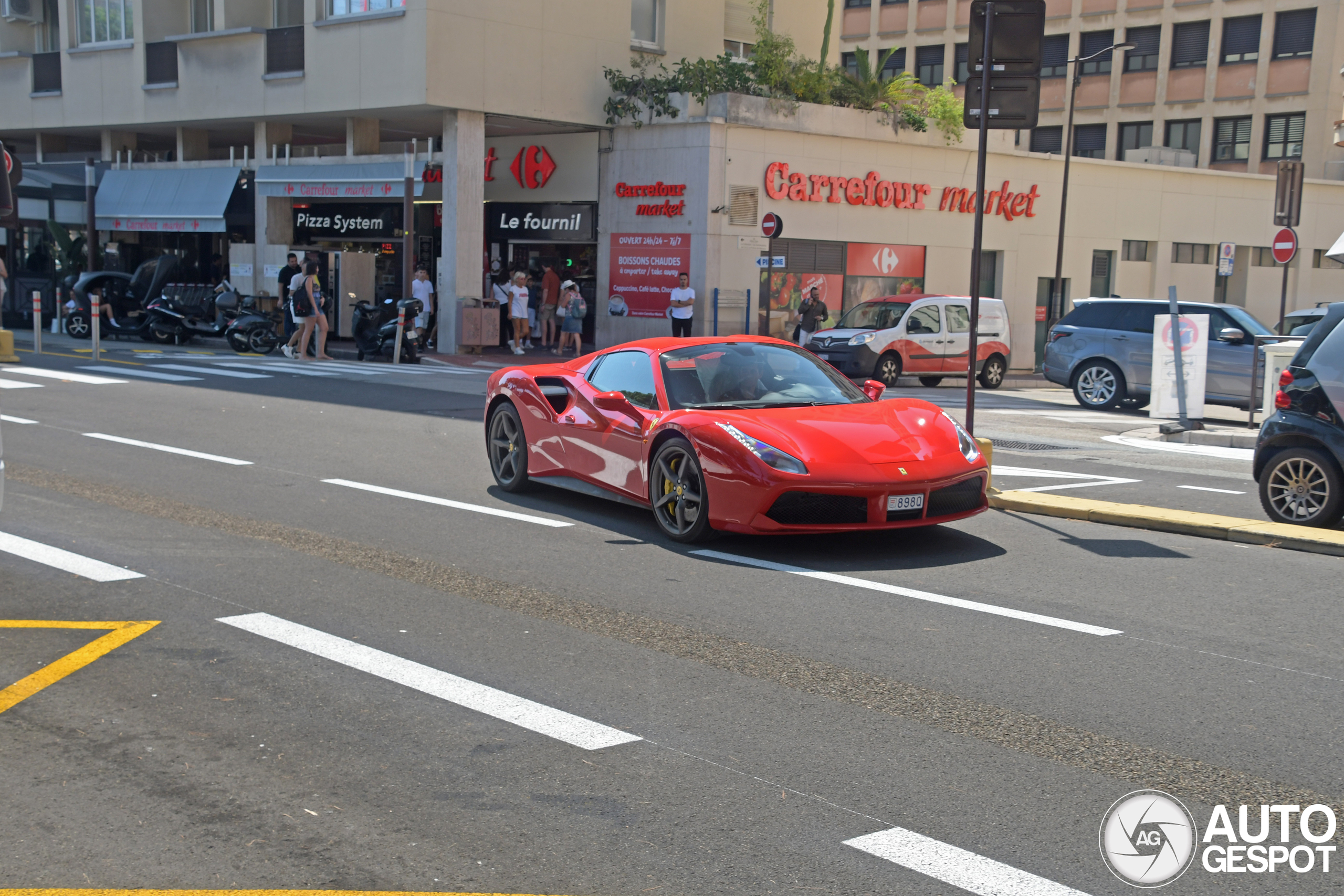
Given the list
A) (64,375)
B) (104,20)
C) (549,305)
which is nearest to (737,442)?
(64,375)

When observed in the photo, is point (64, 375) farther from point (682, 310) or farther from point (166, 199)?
point (166, 199)

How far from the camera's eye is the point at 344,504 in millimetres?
9977

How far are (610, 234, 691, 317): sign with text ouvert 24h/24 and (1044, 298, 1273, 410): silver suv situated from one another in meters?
9.53

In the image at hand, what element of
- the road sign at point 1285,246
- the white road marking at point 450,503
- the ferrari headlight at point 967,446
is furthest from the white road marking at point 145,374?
the road sign at point 1285,246

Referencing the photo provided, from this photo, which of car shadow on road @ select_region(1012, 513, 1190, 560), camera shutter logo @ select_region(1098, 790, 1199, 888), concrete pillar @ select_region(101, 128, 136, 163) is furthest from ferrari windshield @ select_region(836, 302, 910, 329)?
concrete pillar @ select_region(101, 128, 136, 163)

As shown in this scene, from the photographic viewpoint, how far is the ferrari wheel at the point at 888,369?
80.2 feet

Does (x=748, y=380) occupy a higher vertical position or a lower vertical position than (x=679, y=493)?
higher

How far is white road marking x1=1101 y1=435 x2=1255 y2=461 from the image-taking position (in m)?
14.9

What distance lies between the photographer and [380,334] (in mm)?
25828

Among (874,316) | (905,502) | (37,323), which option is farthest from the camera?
(874,316)

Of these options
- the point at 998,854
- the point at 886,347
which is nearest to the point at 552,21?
the point at 886,347

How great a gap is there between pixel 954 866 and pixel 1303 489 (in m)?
6.82

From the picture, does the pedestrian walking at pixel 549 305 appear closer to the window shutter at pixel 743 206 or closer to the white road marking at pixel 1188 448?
the window shutter at pixel 743 206

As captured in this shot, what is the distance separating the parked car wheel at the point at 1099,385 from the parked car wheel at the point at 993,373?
4.74 metres
